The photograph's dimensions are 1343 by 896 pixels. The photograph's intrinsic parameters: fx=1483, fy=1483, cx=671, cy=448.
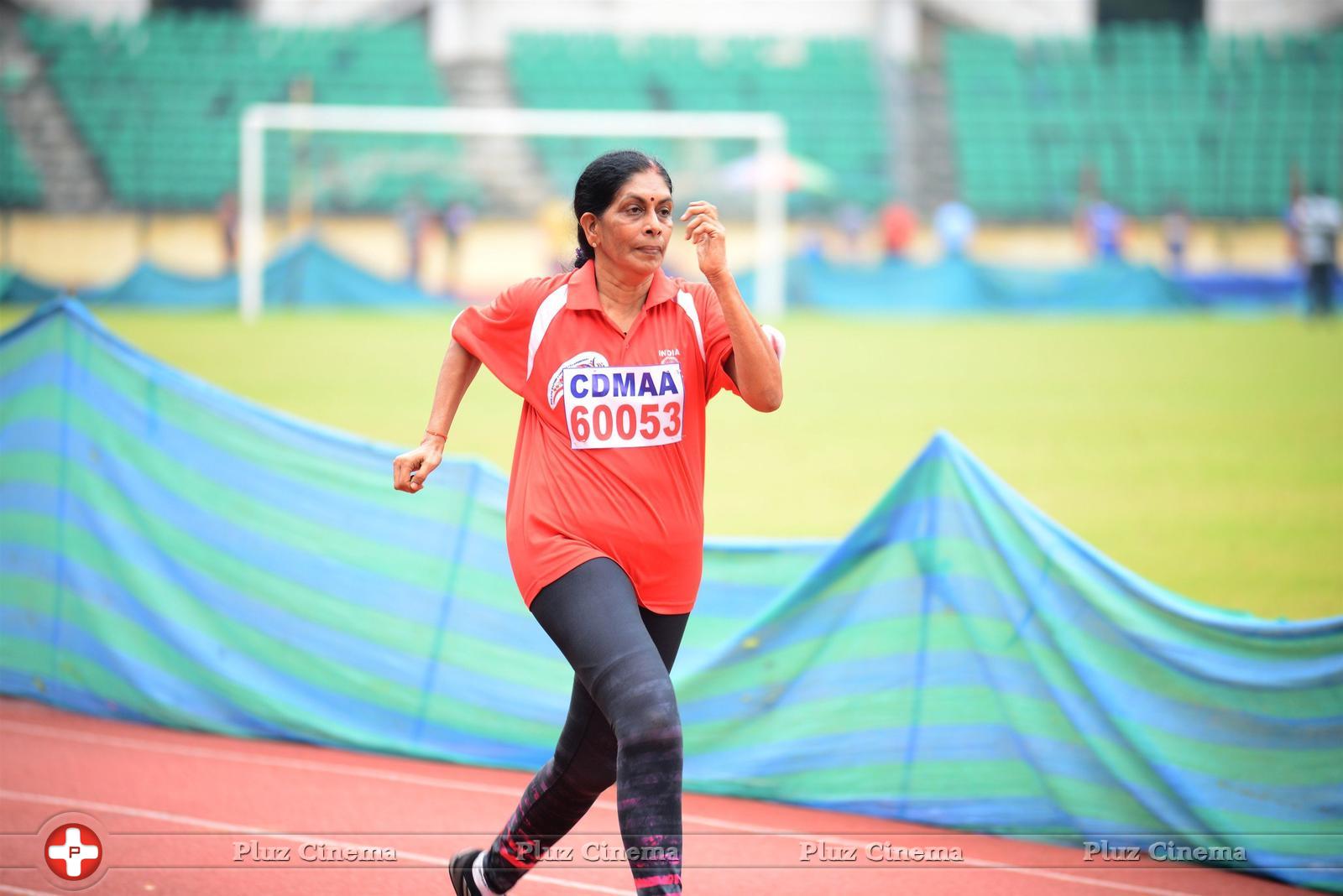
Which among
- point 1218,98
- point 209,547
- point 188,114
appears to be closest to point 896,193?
point 1218,98

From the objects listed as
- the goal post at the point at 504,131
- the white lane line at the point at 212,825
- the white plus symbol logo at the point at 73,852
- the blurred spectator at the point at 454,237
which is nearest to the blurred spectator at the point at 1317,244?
the goal post at the point at 504,131

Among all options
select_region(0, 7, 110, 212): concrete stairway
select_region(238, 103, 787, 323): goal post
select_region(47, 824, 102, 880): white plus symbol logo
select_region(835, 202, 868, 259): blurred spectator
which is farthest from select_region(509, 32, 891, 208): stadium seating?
select_region(47, 824, 102, 880): white plus symbol logo

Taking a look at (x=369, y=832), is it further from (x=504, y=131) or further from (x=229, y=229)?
(x=229, y=229)

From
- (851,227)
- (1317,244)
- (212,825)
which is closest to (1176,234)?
(851,227)

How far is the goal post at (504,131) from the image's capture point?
27.4 metres

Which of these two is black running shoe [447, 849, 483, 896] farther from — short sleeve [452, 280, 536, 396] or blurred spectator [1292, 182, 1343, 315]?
blurred spectator [1292, 182, 1343, 315]

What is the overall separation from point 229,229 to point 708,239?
30.5m

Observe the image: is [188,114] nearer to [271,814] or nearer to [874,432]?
[874,432]

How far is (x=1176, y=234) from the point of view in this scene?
35906 millimetres

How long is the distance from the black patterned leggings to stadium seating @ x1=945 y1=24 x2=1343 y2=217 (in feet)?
119

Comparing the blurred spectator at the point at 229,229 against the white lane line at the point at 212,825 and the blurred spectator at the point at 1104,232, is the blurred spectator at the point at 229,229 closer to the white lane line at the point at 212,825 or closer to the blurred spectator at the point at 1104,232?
the blurred spectator at the point at 1104,232

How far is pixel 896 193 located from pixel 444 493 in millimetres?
34324

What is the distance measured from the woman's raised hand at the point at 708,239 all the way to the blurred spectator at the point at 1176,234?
32159 mm

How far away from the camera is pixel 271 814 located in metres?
5.42
